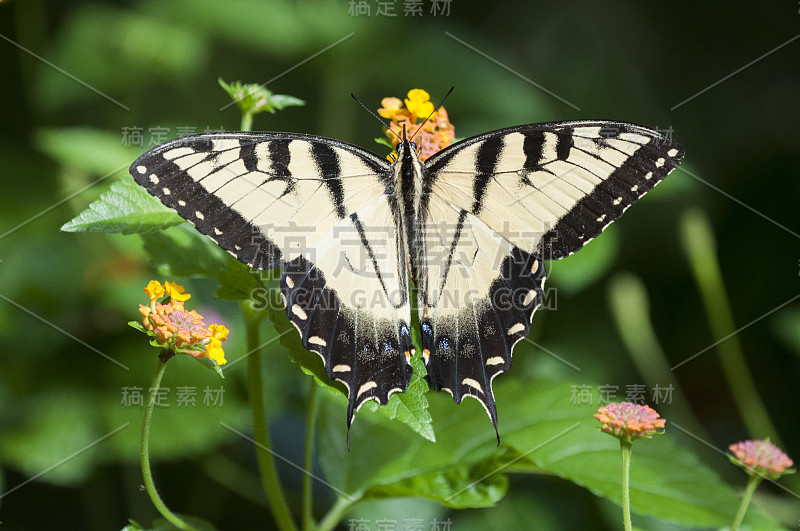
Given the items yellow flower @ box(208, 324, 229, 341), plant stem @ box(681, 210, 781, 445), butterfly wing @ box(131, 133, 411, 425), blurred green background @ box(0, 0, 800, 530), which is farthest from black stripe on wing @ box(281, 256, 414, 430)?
plant stem @ box(681, 210, 781, 445)

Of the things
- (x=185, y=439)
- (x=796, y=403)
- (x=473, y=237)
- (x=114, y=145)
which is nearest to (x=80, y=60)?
(x=114, y=145)

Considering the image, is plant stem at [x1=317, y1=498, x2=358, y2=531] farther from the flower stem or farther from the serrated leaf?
the flower stem

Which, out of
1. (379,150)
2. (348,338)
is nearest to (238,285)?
(348,338)

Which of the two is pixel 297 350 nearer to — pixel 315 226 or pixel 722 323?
pixel 315 226

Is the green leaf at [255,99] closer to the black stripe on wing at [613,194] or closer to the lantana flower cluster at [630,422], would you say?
the black stripe on wing at [613,194]

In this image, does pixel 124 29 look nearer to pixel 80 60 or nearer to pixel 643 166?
pixel 80 60

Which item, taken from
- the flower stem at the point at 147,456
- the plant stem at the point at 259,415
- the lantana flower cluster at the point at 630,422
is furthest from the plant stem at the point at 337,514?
the lantana flower cluster at the point at 630,422
